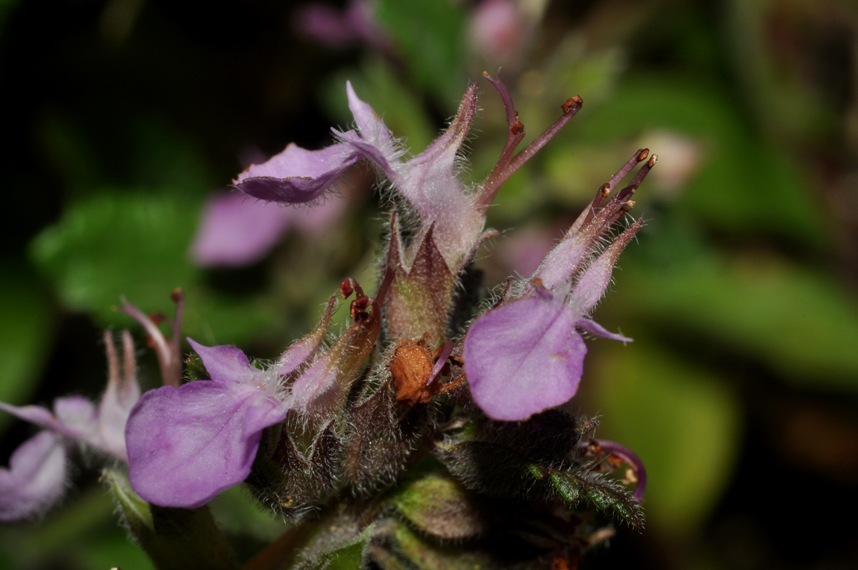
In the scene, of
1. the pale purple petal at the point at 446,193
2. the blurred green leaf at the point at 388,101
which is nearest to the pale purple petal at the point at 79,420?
the pale purple petal at the point at 446,193

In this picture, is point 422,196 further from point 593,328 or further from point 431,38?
point 431,38

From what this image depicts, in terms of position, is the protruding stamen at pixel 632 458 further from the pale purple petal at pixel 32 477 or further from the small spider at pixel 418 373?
the pale purple petal at pixel 32 477

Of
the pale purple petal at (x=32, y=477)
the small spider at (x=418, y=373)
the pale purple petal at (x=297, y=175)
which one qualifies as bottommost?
Answer: the pale purple petal at (x=32, y=477)

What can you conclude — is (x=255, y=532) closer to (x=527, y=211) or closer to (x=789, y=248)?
(x=527, y=211)

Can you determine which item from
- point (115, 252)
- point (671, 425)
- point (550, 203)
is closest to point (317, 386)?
point (115, 252)

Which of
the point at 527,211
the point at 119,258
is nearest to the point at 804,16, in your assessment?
the point at 527,211

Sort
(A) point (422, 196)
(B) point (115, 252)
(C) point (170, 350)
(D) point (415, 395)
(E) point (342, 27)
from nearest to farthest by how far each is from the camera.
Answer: (D) point (415, 395), (A) point (422, 196), (C) point (170, 350), (B) point (115, 252), (E) point (342, 27)

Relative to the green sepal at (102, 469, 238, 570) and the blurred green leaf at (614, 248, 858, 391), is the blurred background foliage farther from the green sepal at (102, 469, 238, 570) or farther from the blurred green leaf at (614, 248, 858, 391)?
the green sepal at (102, 469, 238, 570)

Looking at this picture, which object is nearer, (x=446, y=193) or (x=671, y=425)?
(x=446, y=193)
